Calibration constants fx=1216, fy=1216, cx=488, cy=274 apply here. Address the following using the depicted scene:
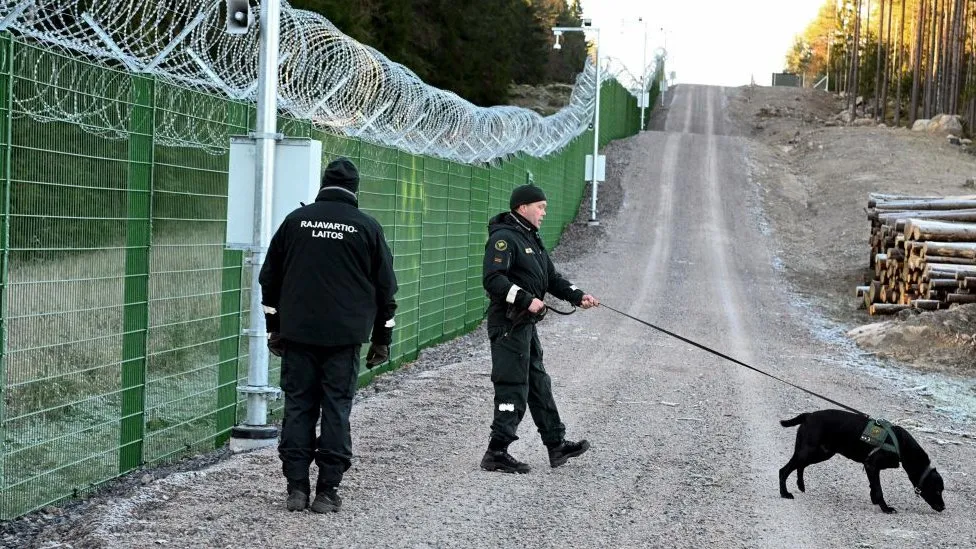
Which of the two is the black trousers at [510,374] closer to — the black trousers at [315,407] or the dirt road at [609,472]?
the dirt road at [609,472]

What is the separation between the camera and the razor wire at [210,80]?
656cm

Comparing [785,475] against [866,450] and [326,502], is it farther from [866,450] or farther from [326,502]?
[326,502]

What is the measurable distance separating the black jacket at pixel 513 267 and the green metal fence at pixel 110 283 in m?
2.00

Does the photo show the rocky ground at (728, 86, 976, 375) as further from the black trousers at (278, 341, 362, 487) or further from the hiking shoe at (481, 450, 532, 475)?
the black trousers at (278, 341, 362, 487)

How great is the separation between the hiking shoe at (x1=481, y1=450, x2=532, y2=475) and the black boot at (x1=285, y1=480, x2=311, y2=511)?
183 centimetres

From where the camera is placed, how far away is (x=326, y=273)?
6480 mm

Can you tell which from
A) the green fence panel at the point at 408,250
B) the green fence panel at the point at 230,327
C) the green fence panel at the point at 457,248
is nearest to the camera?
the green fence panel at the point at 230,327

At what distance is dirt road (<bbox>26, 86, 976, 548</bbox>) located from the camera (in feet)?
21.1

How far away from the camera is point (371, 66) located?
500 inches

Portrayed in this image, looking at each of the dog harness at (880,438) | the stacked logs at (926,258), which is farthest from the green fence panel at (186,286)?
the stacked logs at (926,258)

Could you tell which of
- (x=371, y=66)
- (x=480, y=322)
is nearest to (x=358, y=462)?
(x=371, y=66)

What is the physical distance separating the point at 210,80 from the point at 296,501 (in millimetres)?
4337

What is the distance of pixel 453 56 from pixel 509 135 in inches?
1428

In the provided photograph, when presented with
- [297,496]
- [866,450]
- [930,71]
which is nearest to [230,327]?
[297,496]
